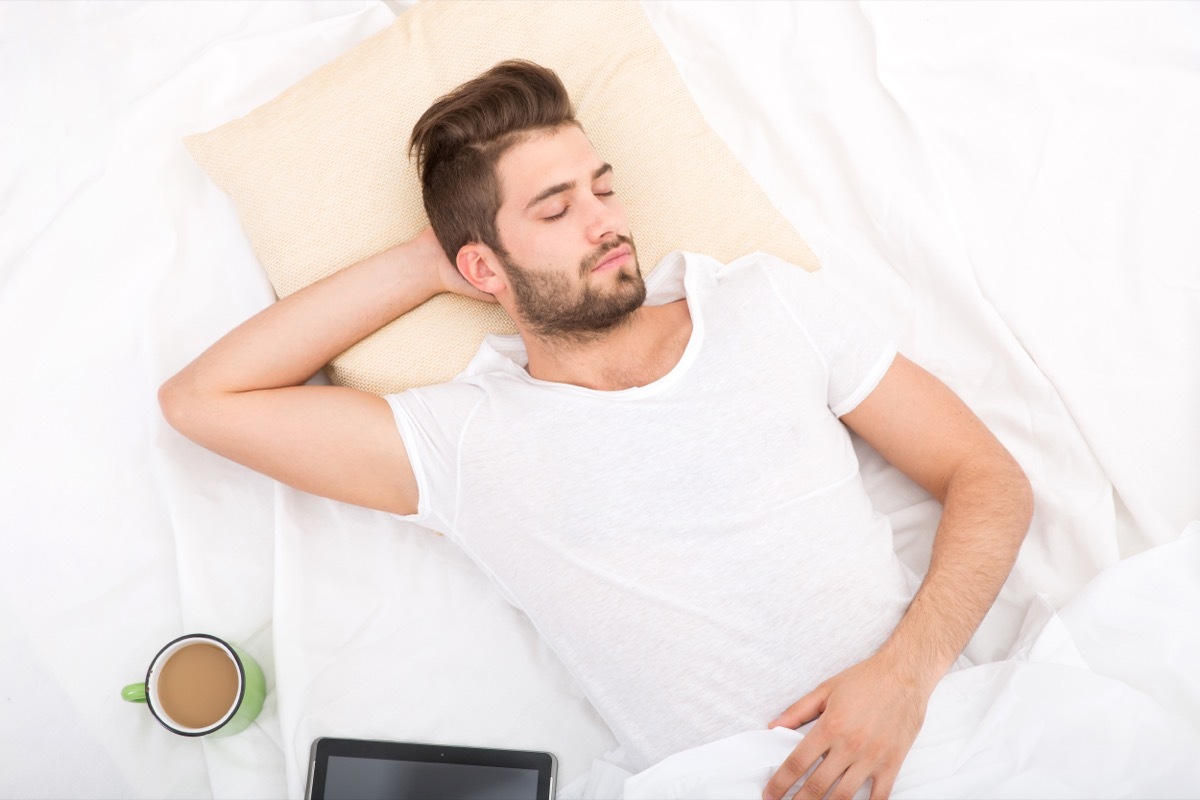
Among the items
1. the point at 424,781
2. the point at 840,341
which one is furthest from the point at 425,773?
the point at 840,341

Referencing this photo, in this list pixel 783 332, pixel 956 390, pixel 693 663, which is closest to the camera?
pixel 693 663

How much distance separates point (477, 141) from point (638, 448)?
28.4 inches

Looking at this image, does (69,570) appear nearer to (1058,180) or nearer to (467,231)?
(467,231)

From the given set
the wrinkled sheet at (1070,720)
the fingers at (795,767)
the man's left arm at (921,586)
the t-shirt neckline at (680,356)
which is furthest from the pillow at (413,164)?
the fingers at (795,767)

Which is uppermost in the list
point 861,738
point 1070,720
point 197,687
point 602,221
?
point 602,221

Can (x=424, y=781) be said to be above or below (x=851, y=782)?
above

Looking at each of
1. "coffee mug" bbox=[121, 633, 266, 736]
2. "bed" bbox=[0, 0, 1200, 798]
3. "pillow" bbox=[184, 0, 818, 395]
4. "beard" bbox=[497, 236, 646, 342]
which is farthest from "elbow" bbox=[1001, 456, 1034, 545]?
"coffee mug" bbox=[121, 633, 266, 736]

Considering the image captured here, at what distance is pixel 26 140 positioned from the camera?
208 cm

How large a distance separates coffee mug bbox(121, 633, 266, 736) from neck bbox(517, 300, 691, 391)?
842 mm

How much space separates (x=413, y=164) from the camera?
76.7 inches

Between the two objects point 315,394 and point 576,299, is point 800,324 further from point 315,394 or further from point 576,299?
point 315,394

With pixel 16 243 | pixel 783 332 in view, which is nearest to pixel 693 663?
pixel 783 332

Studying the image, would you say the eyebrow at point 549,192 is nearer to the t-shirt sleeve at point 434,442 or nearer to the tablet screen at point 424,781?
the t-shirt sleeve at point 434,442

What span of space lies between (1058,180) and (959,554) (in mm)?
900
